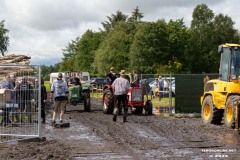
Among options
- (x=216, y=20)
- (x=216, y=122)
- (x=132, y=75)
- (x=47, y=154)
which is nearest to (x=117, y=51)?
(x=216, y=20)

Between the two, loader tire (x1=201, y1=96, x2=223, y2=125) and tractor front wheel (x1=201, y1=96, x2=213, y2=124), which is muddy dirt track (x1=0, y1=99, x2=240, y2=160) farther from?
tractor front wheel (x1=201, y1=96, x2=213, y2=124)

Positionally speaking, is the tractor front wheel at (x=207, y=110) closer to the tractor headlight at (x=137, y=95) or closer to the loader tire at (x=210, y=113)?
the loader tire at (x=210, y=113)

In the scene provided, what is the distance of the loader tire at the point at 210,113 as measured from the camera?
56.1ft

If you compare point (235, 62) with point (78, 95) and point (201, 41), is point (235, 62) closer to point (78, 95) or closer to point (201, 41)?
point (78, 95)

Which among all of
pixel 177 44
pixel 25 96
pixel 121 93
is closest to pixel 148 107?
pixel 121 93

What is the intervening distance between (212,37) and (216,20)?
568cm

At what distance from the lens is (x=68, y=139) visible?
1302cm

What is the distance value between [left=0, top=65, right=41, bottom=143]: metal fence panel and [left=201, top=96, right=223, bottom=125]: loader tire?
7034 mm

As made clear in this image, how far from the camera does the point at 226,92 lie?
54.2 feet

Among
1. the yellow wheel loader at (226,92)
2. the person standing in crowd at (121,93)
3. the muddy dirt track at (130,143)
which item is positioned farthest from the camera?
the person standing in crowd at (121,93)

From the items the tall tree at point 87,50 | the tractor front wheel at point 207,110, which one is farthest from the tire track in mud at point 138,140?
the tall tree at point 87,50

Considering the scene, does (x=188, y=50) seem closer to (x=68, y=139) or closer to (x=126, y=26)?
(x=126, y=26)

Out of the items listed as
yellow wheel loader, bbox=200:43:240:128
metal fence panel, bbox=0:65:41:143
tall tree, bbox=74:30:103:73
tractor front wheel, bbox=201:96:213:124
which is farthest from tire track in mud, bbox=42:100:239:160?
tall tree, bbox=74:30:103:73

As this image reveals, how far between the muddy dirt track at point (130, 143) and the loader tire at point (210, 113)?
83 cm
